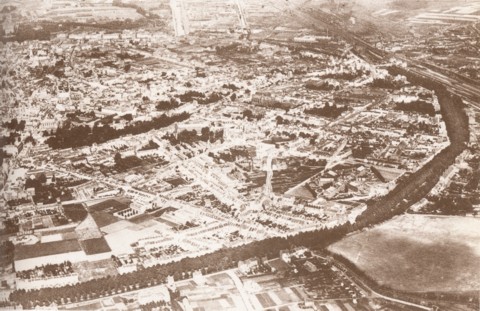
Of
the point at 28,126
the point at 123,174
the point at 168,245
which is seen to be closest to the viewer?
the point at 168,245

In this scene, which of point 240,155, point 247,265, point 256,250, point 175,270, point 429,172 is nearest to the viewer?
point 175,270

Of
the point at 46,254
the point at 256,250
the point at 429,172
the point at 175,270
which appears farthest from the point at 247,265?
the point at 429,172

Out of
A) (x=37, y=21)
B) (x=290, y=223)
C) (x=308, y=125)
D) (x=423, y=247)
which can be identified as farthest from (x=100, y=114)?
(x=423, y=247)

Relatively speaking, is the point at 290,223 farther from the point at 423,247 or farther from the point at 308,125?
the point at 308,125

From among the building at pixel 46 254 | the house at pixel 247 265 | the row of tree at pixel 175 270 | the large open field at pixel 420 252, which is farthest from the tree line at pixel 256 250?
the building at pixel 46 254

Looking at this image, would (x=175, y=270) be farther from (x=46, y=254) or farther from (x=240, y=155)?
(x=240, y=155)

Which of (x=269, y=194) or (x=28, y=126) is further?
(x=28, y=126)

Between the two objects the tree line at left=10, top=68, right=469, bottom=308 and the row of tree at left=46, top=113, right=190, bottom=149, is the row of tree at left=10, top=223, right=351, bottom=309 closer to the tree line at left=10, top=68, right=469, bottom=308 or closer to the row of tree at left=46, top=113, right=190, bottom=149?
the tree line at left=10, top=68, right=469, bottom=308

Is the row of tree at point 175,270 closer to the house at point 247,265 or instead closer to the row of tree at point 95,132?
the house at point 247,265
